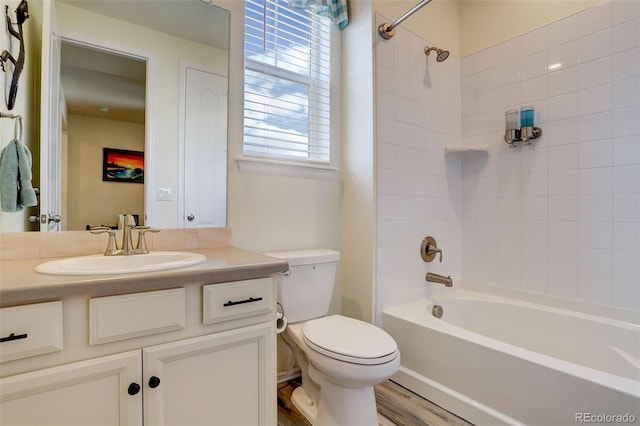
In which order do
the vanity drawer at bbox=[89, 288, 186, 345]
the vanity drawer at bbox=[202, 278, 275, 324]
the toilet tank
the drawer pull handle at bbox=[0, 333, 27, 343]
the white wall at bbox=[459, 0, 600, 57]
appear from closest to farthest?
the drawer pull handle at bbox=[0, 333, 27, 343] → the vanity drawer at bbox=[89, 288, 186, 345] → the vanity drawer at bbox=[202, 278, 275, 324] → the toilet tank → the white wall at bbox=[459, 0, 600, 57]

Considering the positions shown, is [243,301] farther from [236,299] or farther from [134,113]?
[134,113]

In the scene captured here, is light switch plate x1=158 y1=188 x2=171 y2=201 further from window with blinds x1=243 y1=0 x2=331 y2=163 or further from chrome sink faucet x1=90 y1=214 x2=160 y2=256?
window with blinds x1=243 y1=0 x2=331 y2=163

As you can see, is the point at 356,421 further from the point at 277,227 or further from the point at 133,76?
the point at 133,76

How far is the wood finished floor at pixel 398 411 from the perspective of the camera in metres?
1.45

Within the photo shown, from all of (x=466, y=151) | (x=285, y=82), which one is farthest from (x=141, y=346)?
(x=466, y=151)

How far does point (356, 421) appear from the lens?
51.7 inches

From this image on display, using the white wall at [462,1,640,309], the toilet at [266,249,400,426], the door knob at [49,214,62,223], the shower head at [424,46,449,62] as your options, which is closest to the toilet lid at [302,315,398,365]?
the toilet at [266,249,400,426]

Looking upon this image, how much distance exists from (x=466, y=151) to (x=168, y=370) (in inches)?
83.1

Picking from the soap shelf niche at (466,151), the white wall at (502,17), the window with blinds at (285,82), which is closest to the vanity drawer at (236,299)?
the window with blinds at (285,82)

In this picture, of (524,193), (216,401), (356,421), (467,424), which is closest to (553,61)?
(524,193)

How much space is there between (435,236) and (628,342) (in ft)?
3.51

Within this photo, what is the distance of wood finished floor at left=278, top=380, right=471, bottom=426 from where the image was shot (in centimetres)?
145

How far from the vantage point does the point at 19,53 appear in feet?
3.67

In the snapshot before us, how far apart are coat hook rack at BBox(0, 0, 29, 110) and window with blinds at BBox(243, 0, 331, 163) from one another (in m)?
0.88
